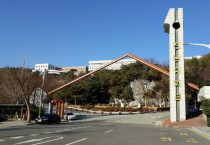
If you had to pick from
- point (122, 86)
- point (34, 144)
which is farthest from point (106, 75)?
point (34, 144)

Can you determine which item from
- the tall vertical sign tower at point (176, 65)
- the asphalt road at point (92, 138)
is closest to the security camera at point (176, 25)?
the tall vertical sign tower at point (176, 65)

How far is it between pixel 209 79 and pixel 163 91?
15199mm

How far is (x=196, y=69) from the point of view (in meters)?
53.4

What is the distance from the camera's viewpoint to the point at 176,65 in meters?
29.4

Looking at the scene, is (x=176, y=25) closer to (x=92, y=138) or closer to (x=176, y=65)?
(x=176, y=65)

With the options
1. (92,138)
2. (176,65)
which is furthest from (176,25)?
(92,138)

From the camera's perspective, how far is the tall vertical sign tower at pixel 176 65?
27.9 metres

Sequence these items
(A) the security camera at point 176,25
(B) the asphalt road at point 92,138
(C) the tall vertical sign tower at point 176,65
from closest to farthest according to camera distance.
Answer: (B) the asphalt road at point 92,138 < (C) the tall vertical sign tower at point 176,65 < (A) the security camera at point 176,25

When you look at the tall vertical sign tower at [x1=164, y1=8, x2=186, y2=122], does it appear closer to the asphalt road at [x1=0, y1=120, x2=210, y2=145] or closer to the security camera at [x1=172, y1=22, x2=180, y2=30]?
the security camera at [x1=172, y1=22, x2=180, y2=30]

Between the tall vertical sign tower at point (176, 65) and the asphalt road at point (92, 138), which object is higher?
the tall vertical sign tower at point (176, 65)

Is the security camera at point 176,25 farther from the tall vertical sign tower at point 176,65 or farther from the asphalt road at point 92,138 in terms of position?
the asphalt road at point 92,138

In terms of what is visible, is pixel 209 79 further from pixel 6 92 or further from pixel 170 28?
Answer: pixel 6 92

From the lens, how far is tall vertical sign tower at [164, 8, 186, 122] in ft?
91.5

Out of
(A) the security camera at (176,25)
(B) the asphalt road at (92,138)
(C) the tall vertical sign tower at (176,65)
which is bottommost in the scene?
(B) the asphalt road at (92,138)
